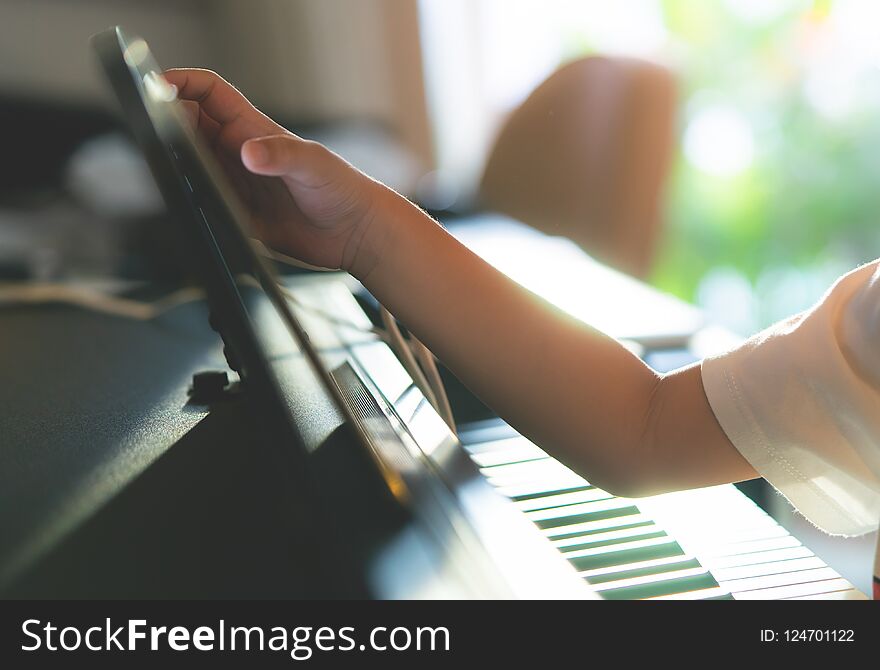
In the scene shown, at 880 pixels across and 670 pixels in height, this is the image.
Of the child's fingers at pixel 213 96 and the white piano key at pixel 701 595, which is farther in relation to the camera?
the child's fingers at pixel 213 96

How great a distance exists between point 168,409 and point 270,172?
0.64 ft

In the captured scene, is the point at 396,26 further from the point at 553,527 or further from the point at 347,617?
the point at 347,617

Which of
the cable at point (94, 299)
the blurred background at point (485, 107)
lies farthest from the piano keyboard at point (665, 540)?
the blurred background at point (485, 107)

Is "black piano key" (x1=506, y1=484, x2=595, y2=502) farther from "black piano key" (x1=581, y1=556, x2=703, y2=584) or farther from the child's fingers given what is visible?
the child's fingers

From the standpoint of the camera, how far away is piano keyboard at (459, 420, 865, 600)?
19.1 inches

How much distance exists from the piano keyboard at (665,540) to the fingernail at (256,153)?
26cm

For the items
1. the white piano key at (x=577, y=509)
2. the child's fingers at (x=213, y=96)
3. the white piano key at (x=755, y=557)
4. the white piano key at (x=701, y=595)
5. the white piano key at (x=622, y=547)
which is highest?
the child's fingers at (x=213, y=96)

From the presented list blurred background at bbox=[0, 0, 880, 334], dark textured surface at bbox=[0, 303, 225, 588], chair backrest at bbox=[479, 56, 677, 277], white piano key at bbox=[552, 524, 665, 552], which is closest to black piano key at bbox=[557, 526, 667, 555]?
white piano key at bbox=[552, 524, 665, 552]

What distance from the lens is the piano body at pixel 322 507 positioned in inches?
14.6

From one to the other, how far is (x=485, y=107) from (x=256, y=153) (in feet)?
8.58

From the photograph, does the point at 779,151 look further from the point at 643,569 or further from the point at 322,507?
the point at 322,507

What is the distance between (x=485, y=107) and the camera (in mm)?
3008

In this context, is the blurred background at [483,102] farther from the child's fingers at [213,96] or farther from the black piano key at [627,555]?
the black piano key at [627,555]

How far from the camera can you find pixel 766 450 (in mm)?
575
